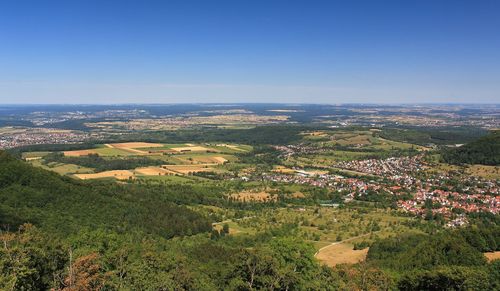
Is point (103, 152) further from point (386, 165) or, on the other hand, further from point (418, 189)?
point (418, 189)

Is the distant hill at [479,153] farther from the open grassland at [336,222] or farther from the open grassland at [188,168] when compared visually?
the open grassland at [188,168]

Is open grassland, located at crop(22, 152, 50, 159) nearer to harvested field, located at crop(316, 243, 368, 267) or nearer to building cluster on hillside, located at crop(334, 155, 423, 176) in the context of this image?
building cluster on hillside, located at crop(334, 155, 423, 176)

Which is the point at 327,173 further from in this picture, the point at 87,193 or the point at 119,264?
the point at 119,264

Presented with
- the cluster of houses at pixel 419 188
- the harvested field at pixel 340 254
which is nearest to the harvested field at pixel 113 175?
the cluster of houses at pixel 419 188

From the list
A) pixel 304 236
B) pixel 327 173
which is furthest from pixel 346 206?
pixel 327 173

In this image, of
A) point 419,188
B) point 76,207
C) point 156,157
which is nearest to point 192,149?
point 156,157

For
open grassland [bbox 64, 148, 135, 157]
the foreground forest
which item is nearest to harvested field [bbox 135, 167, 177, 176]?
open grassland [bbox 64, 148, 135, 157]
